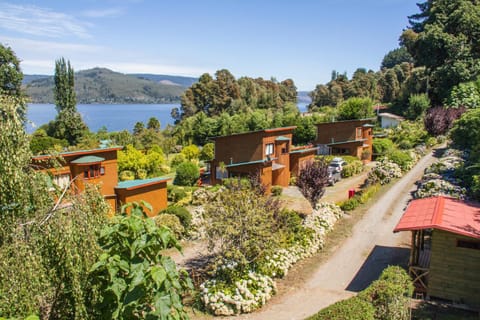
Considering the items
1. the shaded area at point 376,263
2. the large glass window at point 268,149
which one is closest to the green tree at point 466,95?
the large glass window at point 268,149

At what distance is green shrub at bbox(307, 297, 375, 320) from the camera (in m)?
11.1

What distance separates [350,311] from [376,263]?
314 inches

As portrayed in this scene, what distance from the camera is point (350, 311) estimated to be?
11.4 metres

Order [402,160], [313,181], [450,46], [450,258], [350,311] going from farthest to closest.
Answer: [450,46]
[402,160]
[313,181]
[450,258]
[350,311]

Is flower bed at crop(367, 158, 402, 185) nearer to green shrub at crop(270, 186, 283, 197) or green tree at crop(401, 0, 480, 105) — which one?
green shrub at crop(270, 186, 283, 197)

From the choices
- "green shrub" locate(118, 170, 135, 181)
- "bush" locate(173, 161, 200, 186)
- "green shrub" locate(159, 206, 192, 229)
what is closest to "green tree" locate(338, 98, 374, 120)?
"bush" locate(173, 161, 200, 186)

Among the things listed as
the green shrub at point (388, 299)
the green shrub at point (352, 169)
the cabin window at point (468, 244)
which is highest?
the cabin window at point (468, 244)

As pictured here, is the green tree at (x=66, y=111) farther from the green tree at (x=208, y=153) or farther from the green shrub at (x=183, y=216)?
the green shrub at (x=183, y=216)

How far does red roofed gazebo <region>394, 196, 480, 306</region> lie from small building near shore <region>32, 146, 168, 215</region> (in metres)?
18.1

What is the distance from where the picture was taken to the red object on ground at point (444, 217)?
14.3 meters

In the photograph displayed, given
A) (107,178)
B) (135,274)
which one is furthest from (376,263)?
(107,178)

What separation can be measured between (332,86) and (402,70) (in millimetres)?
20981

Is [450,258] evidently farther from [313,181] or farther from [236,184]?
[313,181]

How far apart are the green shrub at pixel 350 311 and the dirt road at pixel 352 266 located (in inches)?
111
